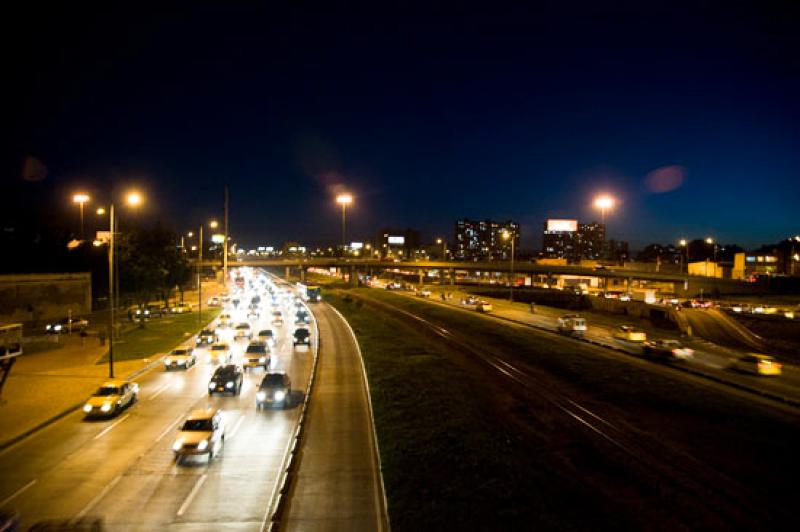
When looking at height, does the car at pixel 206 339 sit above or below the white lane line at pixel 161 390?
above

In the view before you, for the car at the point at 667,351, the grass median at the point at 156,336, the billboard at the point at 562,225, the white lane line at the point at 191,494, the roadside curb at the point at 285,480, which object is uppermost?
the billboard at the point at 562,225

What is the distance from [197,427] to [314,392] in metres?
9.49

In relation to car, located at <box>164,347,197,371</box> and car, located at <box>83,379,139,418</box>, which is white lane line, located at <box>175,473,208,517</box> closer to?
car, located at <box>83,379,139,418</box>

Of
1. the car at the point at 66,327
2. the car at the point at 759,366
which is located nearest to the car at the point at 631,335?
the car at the point at 759,366

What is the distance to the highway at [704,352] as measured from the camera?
31.6 meters

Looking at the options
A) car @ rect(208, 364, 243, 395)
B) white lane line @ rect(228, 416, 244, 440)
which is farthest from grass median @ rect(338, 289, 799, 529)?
car @ rect(208, 364, 243, 395)

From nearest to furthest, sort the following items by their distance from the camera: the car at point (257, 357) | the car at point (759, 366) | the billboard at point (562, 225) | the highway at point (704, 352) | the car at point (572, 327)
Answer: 1. the highway at point (704, 352)
2. the car at point (257, 357)
3. the car at point (759, 366)
4. the car at point (572, 327)
5. the billboard at point (562, 225)

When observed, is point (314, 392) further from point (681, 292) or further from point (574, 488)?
point (681, 292)

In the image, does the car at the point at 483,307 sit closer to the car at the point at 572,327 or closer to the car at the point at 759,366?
the car at the point at 572,327

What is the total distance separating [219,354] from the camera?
38531mm

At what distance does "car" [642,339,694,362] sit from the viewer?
38.8 metres

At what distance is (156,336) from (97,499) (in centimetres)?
3669

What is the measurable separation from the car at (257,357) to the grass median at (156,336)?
31.2 ft

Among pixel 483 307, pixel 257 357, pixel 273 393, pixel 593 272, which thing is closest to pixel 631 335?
pixel 483 307
